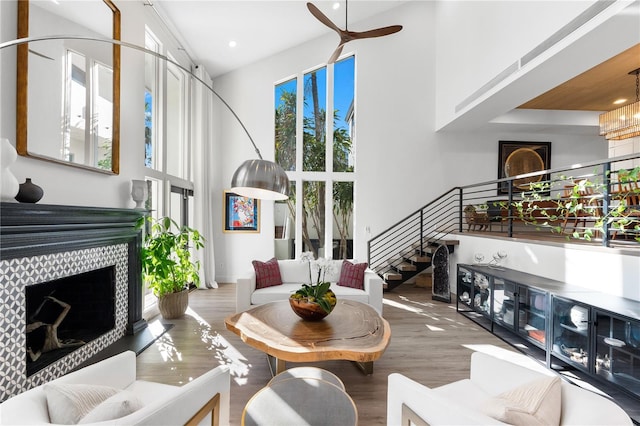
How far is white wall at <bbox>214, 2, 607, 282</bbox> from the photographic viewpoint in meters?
6.69

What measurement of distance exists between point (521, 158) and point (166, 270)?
7352 mm

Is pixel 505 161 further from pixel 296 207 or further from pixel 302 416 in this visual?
pixel 302 416

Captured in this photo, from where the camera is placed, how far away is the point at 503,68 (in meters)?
4.45

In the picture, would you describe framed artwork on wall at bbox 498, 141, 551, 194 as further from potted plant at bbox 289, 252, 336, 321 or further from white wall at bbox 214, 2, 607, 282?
potted plant at bbox 289, 252, 336, 321

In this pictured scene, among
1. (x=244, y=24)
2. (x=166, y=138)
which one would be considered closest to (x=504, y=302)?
(x=166, y=138)

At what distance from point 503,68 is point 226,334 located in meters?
5.17

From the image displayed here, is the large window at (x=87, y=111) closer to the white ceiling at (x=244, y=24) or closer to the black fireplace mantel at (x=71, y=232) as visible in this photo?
the black fireplace mantel at (x=71, y=232)

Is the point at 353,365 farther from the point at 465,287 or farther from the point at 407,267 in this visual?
the point at 407,267

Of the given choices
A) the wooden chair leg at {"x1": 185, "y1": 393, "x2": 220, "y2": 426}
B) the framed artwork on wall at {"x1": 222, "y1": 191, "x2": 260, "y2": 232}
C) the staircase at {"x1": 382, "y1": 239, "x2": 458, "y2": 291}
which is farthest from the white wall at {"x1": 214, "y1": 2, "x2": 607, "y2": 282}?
the wooden chair leg at {"x1": 185, "y1": 393, "x2": 220, "y2": 426}

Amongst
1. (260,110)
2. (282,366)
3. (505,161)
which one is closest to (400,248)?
(505,161)

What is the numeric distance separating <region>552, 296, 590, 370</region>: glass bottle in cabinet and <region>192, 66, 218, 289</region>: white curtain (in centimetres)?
529

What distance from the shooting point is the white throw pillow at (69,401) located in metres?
1.14

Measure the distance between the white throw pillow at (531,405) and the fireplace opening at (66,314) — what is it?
9.96 ft

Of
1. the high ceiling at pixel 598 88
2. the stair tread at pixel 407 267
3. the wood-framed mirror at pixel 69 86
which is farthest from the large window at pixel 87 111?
the high ceiling at pixel 598 88
